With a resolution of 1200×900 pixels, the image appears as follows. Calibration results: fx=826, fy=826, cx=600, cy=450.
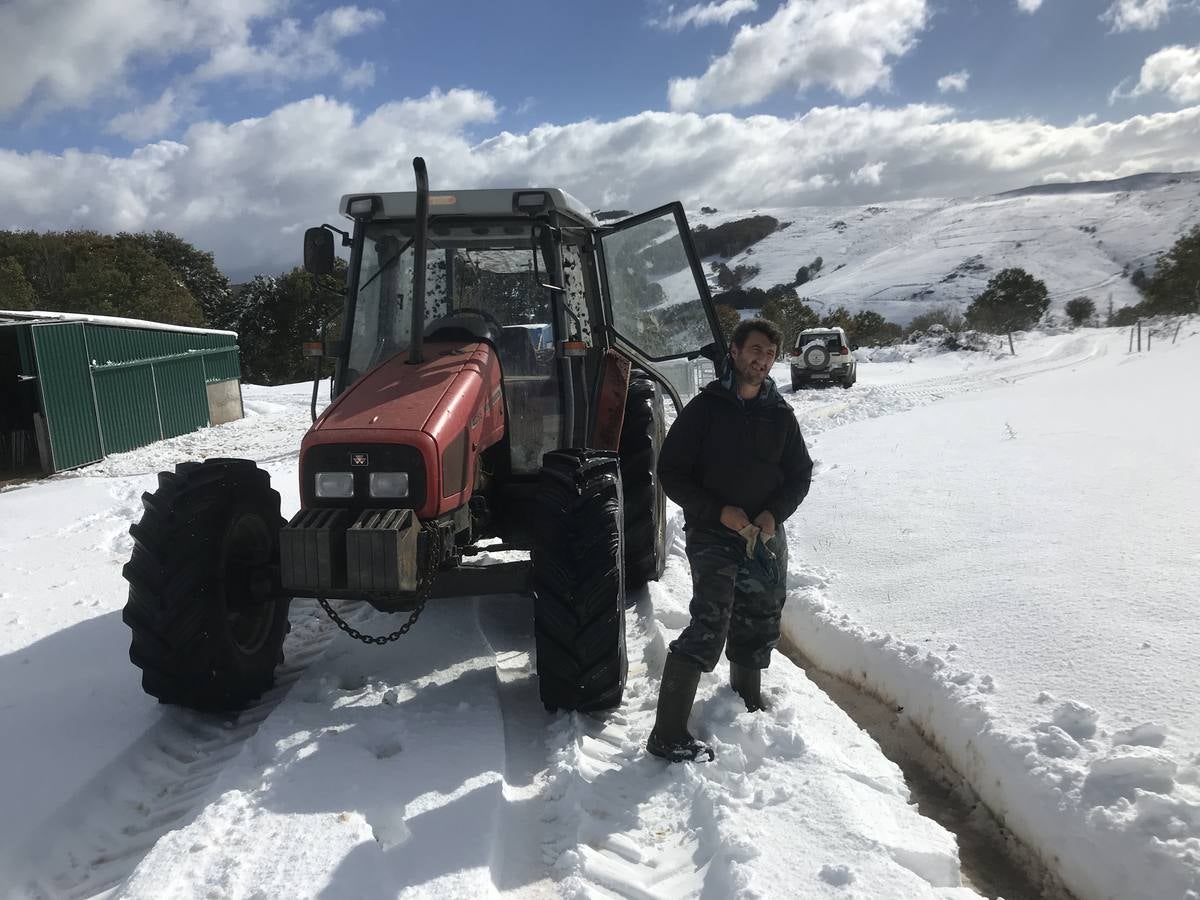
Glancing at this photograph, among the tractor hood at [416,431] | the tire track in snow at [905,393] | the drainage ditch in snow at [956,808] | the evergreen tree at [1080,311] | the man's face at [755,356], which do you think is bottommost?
the drainage ditch in snow at [956,808]

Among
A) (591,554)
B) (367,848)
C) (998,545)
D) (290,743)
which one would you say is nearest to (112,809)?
(290,743)

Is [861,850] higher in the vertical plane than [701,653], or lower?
lower

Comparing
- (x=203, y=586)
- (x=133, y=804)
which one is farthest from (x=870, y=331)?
(x=133, y=804)

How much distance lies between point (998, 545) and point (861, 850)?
10.0 ft

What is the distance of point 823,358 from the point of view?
19.3 m

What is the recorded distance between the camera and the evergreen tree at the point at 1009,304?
3891 cm

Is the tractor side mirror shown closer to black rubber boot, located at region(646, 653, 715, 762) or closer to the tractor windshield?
the tractor windshield

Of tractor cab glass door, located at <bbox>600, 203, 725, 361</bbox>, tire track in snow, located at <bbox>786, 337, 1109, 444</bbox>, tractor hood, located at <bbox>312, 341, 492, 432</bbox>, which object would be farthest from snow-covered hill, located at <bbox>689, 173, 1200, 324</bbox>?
tractor hood, located at <bbox>312, 341, 492, 432</bbox>

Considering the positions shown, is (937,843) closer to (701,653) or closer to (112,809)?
(701,653)

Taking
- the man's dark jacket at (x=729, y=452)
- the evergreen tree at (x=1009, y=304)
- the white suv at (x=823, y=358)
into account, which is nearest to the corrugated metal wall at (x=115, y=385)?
the man's dark jacket at (x=729, y=452)

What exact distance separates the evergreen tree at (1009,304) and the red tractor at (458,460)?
3808cm

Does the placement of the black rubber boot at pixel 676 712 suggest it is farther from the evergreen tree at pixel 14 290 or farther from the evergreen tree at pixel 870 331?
the evergreen tree at pixel 870 331

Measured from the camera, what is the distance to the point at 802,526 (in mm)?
6480

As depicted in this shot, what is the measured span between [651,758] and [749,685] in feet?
1.97
